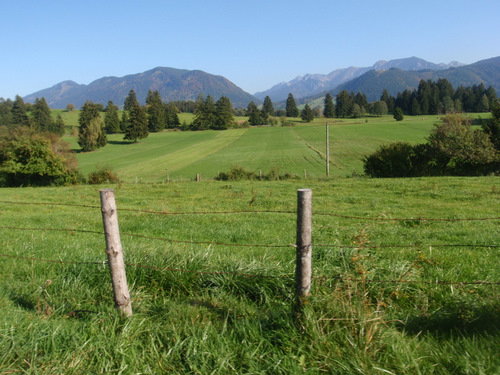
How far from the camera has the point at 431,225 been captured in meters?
9.78

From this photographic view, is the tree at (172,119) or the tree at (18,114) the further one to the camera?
the tree at (172,119)

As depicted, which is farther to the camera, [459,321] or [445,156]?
[445,156]

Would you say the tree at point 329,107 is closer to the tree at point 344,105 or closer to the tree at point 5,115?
the tree at point 344,105

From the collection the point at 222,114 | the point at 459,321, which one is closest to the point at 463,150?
the point at 459,321

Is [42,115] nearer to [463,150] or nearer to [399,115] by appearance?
[399,115]

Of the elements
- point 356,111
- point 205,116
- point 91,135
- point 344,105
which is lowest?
point 91,135

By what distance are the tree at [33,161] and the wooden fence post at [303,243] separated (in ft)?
127

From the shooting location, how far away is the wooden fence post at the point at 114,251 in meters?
3.75

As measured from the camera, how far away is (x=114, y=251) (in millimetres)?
3818

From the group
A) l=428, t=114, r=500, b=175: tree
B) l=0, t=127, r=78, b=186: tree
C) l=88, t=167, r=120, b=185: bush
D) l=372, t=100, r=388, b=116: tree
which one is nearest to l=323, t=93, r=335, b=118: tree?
l=372, t=100, r=388, b=116: tree

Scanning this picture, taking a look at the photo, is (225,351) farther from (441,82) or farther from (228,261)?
(441,82)

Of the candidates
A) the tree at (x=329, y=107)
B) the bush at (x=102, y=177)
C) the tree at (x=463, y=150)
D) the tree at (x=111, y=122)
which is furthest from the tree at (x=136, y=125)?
the tree at (x=463, y=150)

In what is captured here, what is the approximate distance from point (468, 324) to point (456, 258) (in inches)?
106

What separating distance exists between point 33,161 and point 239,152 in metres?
40.1
